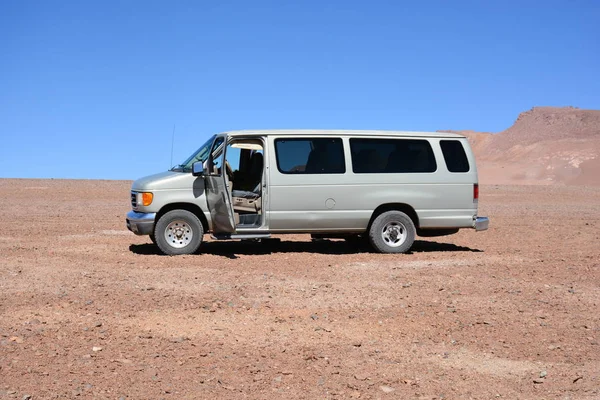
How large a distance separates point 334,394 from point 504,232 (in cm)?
1377

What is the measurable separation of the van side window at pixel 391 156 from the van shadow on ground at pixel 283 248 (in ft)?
5.78

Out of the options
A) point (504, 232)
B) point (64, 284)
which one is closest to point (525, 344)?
point (64, 284)

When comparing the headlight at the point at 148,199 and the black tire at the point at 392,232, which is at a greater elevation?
the headlight at the point at 148,199

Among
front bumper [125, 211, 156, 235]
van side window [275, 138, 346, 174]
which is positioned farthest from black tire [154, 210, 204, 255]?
van side window [275, 138, 346, 174]

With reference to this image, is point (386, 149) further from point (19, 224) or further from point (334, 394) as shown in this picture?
point (19, 224)

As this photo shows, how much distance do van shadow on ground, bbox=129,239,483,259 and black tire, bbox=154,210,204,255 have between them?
0.63 m

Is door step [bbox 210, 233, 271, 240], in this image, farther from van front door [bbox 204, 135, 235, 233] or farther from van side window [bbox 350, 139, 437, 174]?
van side window [bbox 350, 139, 437, 174]

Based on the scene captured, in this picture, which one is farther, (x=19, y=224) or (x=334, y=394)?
(x=19, y=224)

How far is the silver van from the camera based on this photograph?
13.1 metres

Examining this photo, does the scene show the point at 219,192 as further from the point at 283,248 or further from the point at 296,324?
the point at 296,324

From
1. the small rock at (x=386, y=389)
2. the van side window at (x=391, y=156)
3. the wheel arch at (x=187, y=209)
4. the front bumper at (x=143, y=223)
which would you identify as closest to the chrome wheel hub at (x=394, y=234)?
the van side window at (x=391, y=156)

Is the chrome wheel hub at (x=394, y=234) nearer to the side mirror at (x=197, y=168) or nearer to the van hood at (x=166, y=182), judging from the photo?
the side mirror at (x=197, y=168)

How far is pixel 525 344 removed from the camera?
7391mm

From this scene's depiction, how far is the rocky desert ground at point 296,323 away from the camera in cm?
615
